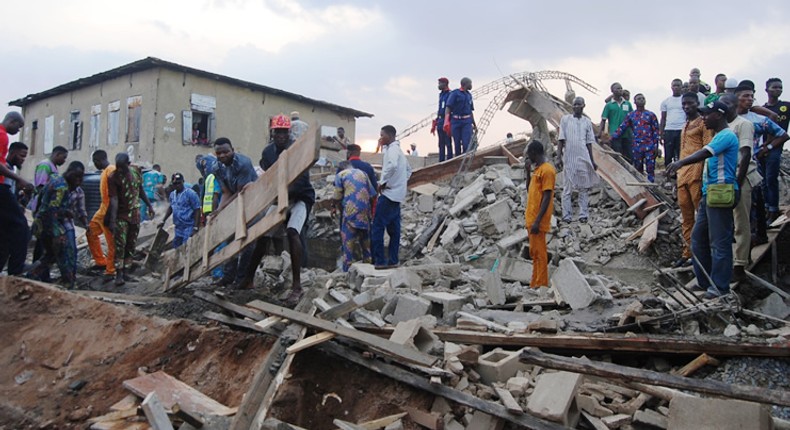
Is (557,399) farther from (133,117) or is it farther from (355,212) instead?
(133,117)

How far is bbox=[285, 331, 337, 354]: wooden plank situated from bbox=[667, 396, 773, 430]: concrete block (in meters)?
2.00

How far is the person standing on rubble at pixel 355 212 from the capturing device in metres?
7.12

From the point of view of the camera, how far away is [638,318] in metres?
4.05

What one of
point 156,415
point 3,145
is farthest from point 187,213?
point 156,415

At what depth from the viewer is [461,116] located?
11.4 m

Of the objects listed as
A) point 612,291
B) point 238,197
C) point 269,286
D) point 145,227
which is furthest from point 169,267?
point 145,227

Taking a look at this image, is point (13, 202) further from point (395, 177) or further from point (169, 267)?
point (395, 177)

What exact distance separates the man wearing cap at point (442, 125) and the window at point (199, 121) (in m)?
9.78

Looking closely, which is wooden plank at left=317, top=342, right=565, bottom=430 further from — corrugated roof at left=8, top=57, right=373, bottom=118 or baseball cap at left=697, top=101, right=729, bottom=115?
corrugated roof at left=8, top=57, right=373, bottom=118

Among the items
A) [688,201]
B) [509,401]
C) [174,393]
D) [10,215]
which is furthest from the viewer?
[10,215]

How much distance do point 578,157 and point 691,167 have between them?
2.46m

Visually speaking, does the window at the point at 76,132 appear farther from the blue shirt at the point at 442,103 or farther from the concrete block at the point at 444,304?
the concrete block at the point at 444,304

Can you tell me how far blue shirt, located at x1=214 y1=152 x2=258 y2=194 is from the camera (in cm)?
578

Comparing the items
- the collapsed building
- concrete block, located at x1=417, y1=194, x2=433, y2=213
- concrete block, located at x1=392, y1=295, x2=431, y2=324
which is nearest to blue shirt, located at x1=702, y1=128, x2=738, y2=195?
the collapsed building
